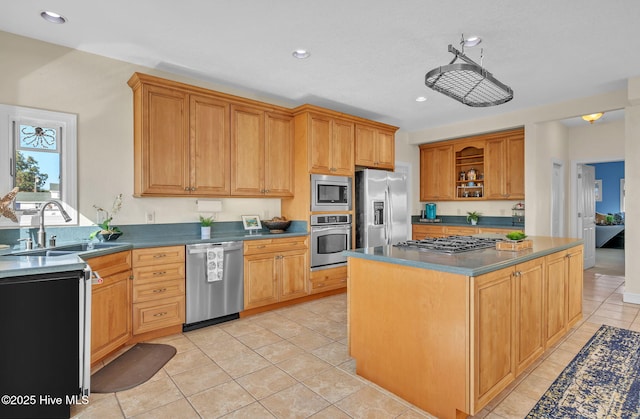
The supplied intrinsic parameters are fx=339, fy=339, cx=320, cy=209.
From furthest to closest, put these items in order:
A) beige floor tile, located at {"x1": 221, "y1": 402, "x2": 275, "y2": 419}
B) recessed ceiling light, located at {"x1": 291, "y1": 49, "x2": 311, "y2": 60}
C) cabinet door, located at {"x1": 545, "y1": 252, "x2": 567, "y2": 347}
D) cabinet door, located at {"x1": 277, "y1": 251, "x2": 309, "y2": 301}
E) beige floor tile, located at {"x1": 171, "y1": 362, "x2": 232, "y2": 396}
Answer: cabinet door, located at {"x1": 277, "y1": 251, "x2": 309, "y2": 301} → recessed ceiling light, located at {"x1": 291, "y1": 49, "x2": 311, "y2": 60} → cabinet door, located at {"x1": 545, "y1": 252, "x2": 567, "y2": 347} → beige floor tile, located at {"x1": 171, "y1": 362, "x2": 232, "y2": 396} → beige floor tile, located at {"x1": 221, "y1": 402, "x2": 275, "y2": 419}

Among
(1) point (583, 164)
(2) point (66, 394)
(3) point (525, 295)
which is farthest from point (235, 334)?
(1) point (583, 164)

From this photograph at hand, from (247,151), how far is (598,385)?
3714 mm

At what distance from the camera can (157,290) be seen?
311 centimetres

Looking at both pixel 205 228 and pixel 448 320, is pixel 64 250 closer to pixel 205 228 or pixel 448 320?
pixel 205 228

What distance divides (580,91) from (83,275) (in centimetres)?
538

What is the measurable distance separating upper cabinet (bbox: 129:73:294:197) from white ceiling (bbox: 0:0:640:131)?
29 cm

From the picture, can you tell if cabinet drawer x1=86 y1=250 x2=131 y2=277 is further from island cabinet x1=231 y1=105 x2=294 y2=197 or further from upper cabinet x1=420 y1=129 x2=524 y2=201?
upper cabinet x1=420 y1=129 x2=524 y2=201

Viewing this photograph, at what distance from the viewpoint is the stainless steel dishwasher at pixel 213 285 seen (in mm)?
3287

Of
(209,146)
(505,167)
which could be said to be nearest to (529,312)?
(209,146)

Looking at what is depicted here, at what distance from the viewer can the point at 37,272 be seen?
6.10 ft

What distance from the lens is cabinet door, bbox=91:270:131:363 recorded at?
97.6 inches

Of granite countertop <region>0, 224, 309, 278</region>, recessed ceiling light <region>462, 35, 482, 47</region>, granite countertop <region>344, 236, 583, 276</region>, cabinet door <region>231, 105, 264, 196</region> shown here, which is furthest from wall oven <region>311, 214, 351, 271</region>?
recessed ceiling light <region>462, 35, 482, 47</region>

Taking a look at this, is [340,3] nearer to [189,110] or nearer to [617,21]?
[189,110]

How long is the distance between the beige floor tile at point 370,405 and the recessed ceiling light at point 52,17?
11.1 feet
